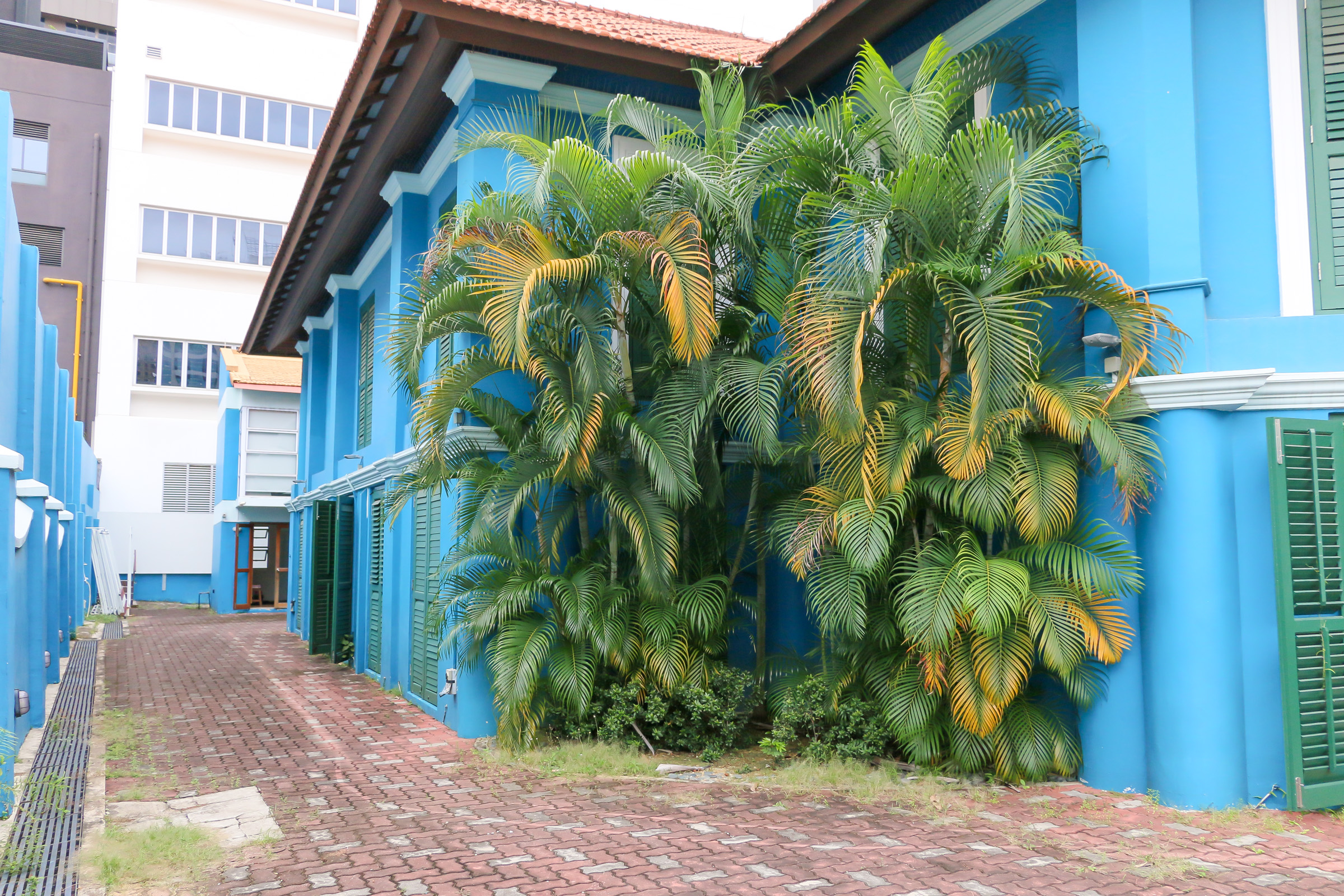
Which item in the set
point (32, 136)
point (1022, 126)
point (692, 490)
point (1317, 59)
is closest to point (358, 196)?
point (692, 490)

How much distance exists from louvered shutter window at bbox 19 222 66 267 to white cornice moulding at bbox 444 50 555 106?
928 inches

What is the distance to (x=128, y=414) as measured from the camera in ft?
83.9

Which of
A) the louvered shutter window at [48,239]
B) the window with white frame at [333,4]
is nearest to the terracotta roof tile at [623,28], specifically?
the window with white frame at [333,4]

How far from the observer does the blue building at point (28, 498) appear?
6.38m

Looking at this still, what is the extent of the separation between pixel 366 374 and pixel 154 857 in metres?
Result: 9.15

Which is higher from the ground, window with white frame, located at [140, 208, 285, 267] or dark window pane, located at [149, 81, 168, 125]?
dark window pane, located at [149, 81, 168, 125]

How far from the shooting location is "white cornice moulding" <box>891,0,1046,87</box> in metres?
7.37

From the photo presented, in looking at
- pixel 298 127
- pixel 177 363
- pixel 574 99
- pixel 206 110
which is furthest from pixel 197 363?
pixel 574 99

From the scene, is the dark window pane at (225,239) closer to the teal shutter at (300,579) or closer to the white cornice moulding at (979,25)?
the teal shutter at (300,579)

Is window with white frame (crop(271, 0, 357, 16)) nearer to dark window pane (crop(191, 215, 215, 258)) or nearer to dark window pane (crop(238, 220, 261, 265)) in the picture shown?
dark window pane (crop(238, 220, 261, 265))

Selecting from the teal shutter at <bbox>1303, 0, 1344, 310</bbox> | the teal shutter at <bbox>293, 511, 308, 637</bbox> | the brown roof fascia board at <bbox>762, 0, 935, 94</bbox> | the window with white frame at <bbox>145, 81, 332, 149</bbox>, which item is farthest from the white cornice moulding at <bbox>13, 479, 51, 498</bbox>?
the window with white frame at <bbox>145, 81, 332, 149</bbox>

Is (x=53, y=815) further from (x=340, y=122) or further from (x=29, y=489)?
(x=340, y=122)

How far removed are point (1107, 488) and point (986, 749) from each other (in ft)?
5.93

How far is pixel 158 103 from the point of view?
85.0ft
